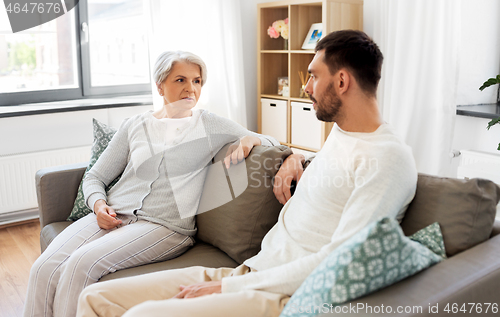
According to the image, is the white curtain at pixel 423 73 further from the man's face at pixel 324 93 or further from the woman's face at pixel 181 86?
the man's face at pixel 324 93

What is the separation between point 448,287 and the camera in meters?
1.00

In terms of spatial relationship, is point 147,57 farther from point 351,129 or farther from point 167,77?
point 351,129

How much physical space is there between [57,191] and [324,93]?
1.37 m

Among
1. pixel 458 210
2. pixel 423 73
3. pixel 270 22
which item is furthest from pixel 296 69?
pixel 458 210

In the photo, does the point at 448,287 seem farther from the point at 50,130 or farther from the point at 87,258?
the point at 50,130

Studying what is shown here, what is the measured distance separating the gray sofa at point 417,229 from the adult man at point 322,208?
3.8 inches

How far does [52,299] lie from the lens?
66.1 inches

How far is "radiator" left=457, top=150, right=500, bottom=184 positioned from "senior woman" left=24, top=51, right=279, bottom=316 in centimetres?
124

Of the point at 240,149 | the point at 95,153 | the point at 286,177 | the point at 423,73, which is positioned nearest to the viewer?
the point at 286,177

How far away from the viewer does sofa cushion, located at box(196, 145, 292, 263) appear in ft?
5.41

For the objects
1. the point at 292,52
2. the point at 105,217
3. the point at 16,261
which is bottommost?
the point at 16,261

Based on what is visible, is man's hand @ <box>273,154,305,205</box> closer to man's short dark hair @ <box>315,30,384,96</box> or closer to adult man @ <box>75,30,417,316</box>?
adult man @ <box>75,30,417,316</box>

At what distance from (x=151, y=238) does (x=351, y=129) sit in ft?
2.69

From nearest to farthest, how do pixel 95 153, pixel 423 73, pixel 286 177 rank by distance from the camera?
pixel 286 177 → pixel 95 153 → pixel 423 73
